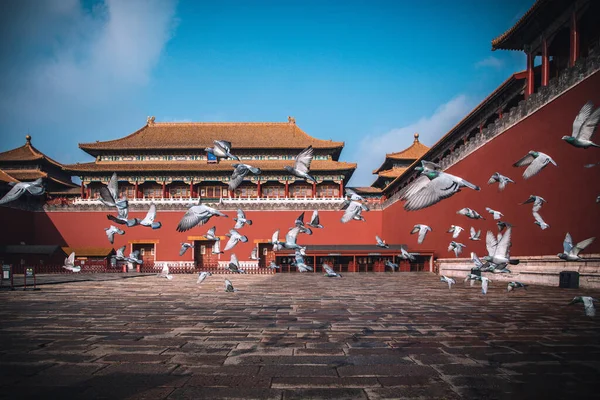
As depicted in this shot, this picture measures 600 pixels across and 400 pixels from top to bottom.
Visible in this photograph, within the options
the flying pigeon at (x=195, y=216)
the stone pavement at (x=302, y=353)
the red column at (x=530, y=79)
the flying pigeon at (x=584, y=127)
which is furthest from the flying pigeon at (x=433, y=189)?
the red column at (x=530, y=79)

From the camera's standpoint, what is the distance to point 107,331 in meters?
5.18

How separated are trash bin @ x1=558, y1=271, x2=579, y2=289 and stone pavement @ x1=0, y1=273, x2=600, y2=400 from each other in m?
3.77

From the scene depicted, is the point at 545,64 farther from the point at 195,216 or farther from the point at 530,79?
the point at 195,216

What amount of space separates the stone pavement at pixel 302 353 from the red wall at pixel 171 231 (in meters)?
22.4

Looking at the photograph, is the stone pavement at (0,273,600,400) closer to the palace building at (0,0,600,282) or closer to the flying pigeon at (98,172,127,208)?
the flying pigeon at (98,172,127,208)

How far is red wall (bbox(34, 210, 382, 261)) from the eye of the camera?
2909 centimetres

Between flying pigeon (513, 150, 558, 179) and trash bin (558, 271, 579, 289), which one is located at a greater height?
flying pigeon (513, 150, 558, 179)

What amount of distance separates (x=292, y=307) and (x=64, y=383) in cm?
490

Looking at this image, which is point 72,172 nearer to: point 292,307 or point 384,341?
point 292,307

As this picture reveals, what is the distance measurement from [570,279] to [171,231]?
2540 centimetres

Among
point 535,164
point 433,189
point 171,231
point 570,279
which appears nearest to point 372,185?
point 171,231

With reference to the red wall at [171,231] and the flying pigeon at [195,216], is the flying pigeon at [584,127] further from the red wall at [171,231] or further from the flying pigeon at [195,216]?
the red wall at [171,231]

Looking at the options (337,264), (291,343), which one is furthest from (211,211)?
(337,264)

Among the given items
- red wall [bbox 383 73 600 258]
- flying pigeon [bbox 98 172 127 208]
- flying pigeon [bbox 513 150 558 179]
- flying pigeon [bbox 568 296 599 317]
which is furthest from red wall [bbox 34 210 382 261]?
flying pigeon [bbox 568 296 599 317]
